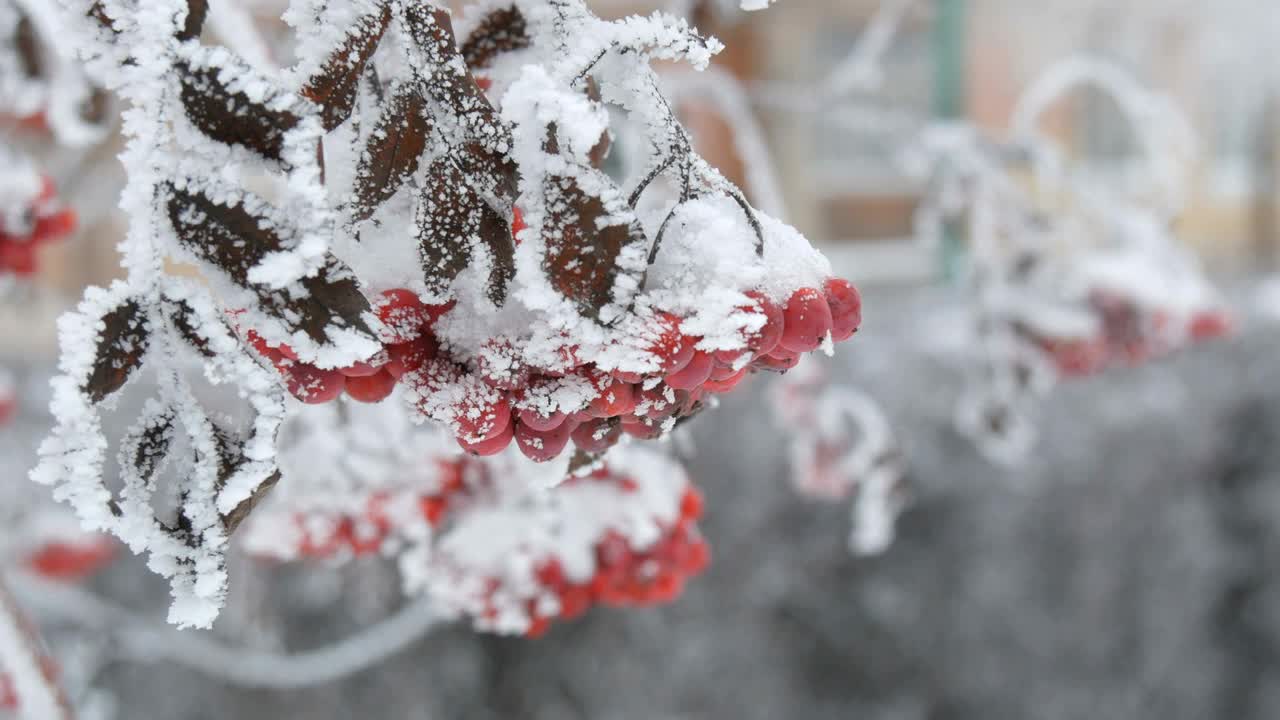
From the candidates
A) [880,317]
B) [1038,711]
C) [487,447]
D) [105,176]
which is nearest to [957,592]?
[1038,711]

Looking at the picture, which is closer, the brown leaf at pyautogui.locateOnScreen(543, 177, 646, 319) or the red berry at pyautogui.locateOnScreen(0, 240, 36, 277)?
the brown leaf at pyautogui.locateOnScreen(543, 177, 646, 319)

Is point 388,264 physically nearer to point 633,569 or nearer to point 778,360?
point 778,360

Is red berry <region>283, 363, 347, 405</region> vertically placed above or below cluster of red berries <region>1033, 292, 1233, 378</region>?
above

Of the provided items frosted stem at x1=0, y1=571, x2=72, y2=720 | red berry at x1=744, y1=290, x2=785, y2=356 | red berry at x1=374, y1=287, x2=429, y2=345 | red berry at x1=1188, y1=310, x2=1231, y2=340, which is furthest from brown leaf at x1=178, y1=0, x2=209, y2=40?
red berry at x1=1188, y1=310, x2=1231, y2=340

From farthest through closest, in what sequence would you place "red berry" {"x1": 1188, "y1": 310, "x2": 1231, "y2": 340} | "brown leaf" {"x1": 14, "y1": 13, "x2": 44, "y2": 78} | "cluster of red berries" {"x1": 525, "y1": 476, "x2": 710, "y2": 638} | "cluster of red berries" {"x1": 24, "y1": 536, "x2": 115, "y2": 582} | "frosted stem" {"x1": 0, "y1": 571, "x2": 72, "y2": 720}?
"cluster of red berries" {"x1": 24, "y1": 536, "x2": 115, "y2": 582}, "red berry" {"x1": 1188, "y1": 310, "x2": 1231, "y2": 340}, "brown leaf" {"x1": 14, "y1": 13, "x2": 44, "y2": 78}, "cluster of red berries" {"x1": 525, "y1": 476, "x2": 710, "y2": 638}, "frosted stem" {"x1": 0, "y1": 571, "x2": 72, "y2": 720}

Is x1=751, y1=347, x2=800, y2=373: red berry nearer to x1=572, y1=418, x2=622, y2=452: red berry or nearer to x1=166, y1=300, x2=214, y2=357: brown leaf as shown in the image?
x1=572, y1=418, x2=622, y2=452: red berry

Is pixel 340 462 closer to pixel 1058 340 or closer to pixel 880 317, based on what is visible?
pixel 1058 340

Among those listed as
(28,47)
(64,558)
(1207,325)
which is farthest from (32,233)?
(1207,325)
